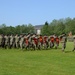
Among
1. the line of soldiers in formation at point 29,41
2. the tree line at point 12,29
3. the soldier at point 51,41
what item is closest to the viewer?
the line of soldiers in formation at point 29,41

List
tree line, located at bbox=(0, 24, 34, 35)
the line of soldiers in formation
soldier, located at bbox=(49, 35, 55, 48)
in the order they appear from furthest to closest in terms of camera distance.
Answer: tree line, located at bbox=(0, 24, 34, 35) < soldier, located at bbox=(49, 35, 55, 48) < the line of soldiers in formation

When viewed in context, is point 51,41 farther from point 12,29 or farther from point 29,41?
point 12,29

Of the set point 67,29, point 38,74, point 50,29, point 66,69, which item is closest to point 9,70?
point 38,74

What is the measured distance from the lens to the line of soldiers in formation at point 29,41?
3219 cm

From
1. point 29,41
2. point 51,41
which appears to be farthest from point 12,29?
point 29,41

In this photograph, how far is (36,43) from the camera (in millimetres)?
32656

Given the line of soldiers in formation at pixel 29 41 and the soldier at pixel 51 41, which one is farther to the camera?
the soldier at pixel 51 41

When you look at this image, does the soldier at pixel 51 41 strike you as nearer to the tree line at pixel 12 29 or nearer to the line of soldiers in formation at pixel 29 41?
the line of soldiers in formation at pixel 29 41

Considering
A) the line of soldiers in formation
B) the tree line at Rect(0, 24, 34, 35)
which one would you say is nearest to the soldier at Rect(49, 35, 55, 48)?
the line of soldiers in formation

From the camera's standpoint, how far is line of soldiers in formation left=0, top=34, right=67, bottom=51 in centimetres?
3219

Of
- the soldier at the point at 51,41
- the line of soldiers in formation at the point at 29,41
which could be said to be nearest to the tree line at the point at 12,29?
the line of soldiers in formation at the point at 29,41

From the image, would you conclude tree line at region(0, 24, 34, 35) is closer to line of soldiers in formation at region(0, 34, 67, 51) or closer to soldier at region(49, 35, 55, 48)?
line of soldiers in formation at region(0, 34, 67, 51)

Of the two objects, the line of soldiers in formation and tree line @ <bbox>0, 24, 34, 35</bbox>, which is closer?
the line of soldiers in formation

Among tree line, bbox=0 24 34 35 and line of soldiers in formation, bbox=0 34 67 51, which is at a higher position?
tree line, bbox=0 24 34 35
